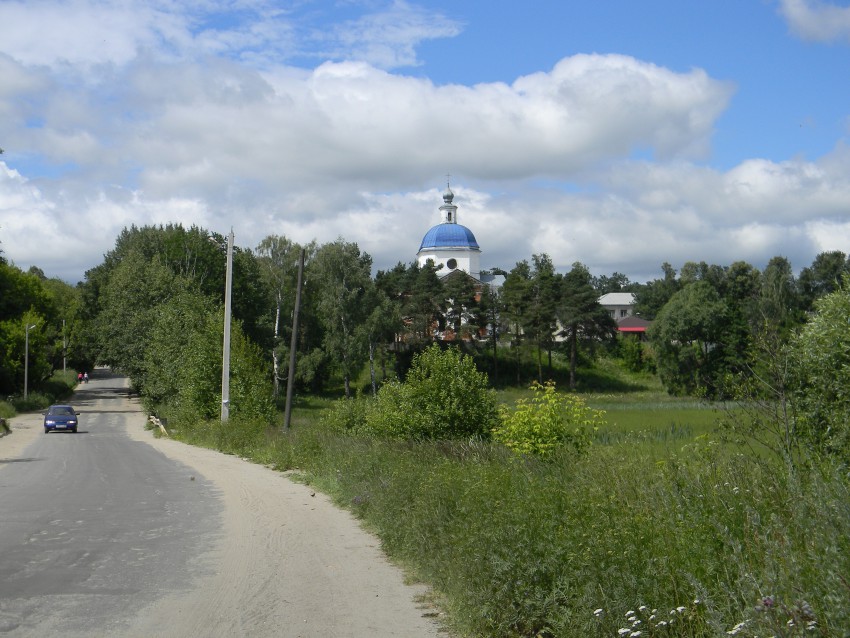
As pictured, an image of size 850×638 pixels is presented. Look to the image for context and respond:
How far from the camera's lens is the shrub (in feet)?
47.8

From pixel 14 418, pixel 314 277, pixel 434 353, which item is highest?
pixel 314 277

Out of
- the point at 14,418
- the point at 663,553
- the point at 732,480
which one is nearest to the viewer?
the point at 663,553

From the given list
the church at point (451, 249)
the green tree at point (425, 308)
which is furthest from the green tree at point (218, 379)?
the church at point (451, 249)

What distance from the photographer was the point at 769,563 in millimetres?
5023

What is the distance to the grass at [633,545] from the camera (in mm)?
4906

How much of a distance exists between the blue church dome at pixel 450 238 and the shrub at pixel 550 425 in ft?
303

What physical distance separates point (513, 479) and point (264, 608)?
2.95m

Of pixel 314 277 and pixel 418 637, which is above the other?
pixel 314 277

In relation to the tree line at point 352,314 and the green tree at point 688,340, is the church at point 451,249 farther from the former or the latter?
the green tree at point 688,340

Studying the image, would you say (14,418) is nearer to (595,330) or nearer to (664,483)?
(595,330)

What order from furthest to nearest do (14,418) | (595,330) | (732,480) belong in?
(595,330) → (14,418) → (732,480)

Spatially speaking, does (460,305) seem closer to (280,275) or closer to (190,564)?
(280,275)

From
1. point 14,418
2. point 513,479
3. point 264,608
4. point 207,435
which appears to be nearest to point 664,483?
point 513,479

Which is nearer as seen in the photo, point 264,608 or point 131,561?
point 264,608
